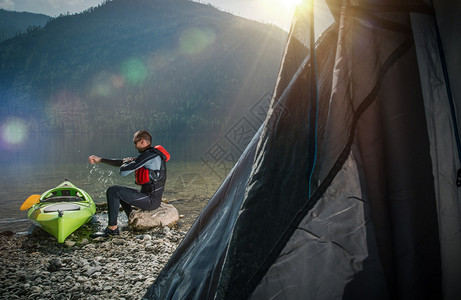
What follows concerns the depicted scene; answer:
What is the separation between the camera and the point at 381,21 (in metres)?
→ 1.81

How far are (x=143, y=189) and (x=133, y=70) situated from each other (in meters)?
203

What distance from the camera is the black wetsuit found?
6195 millimetres

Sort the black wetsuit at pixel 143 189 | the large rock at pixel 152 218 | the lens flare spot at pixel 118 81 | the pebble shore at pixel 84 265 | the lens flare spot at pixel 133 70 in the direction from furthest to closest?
the lens flare spot at pixel 133 70 < the lens flare spot at pixel 118 81 < the large rock at pixel 152 218 < the black wetsuit at pixel 143 189 < the pebble shore at pixel 84 265

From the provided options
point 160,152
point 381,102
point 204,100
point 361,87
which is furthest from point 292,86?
point 204,100

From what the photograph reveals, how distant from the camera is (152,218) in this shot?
727 cm

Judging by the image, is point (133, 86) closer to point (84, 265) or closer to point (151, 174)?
point (151, 174)

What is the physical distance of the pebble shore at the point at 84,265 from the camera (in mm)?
3973

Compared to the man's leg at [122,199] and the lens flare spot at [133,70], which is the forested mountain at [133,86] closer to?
the lens flare spot at [133,70]

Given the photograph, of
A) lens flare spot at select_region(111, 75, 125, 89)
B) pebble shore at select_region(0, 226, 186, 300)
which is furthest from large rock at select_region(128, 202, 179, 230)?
lens flare spot at select_region(111, 75, 125, 89)

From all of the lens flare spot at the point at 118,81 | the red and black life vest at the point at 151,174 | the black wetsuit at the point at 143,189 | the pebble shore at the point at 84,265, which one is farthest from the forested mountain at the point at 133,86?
the pebble shore at the point at 84,265

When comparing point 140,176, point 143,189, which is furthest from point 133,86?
point 140,176

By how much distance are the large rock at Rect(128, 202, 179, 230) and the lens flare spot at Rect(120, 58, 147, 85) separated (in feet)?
615

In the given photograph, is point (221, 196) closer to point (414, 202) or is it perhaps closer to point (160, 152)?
point (414, 202)

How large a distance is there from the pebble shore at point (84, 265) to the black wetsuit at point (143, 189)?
0.78 m
